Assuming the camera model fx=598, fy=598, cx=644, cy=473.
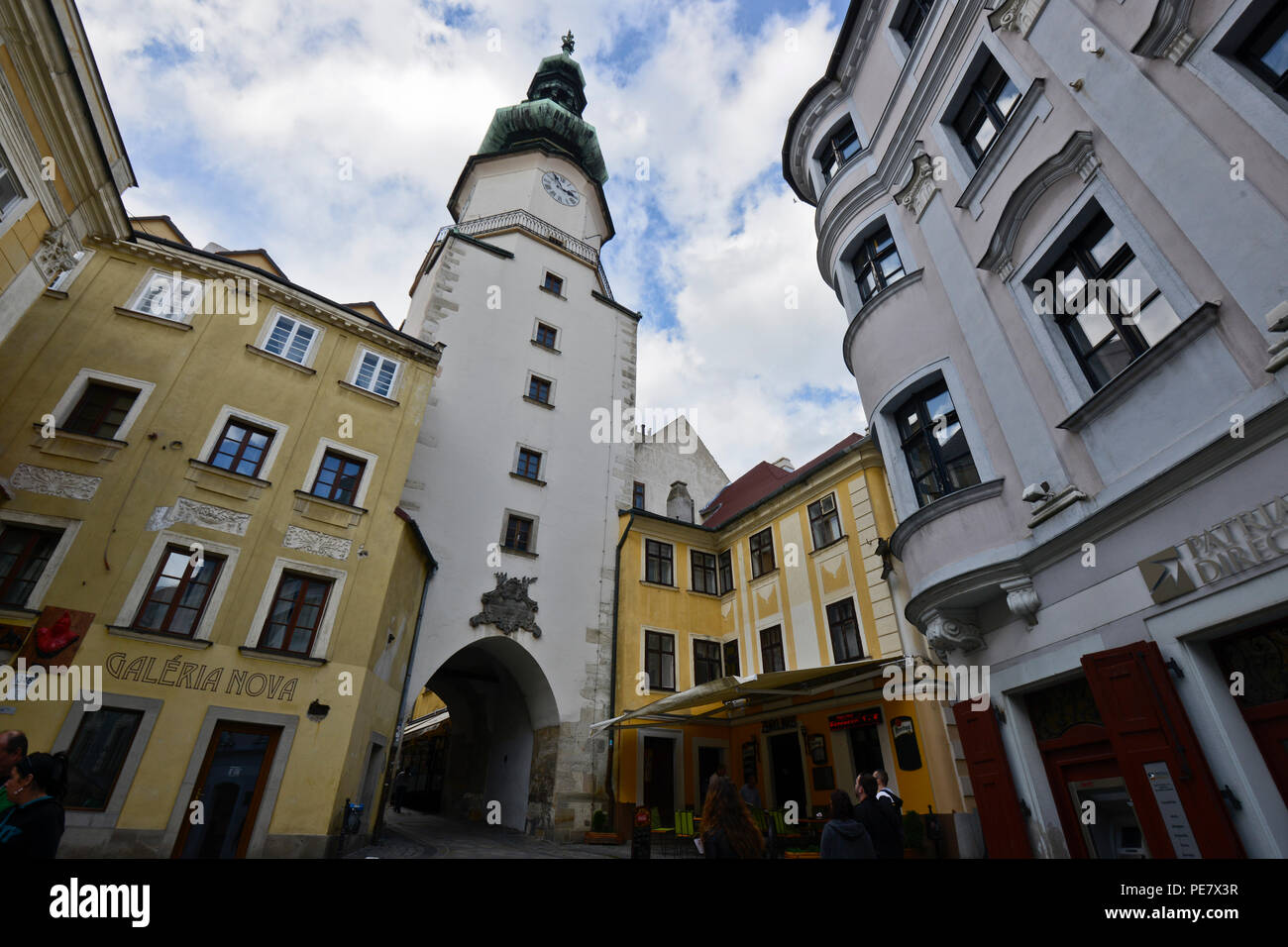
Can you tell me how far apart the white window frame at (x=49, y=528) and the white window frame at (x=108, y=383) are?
1868 millimetres

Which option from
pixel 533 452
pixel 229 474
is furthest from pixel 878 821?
pixel 533 452

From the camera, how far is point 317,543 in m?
12.8

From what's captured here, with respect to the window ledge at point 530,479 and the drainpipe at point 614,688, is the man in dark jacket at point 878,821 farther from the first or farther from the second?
the window ledge at point 530,479

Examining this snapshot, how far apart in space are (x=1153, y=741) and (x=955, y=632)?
2.64 meters

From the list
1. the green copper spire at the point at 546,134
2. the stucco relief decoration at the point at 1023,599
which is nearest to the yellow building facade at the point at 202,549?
the stucco relief decoration at the point at 1023,599

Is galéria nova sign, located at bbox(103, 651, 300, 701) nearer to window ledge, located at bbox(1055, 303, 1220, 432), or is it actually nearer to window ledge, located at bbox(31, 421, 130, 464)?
window ledge, located at bbox(31, 421, 130, 464)

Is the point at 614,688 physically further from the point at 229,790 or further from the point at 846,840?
the point at 846,840

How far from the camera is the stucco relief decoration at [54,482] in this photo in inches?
429

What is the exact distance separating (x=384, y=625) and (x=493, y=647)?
5713mm

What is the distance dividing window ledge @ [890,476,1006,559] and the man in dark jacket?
372 centimetres

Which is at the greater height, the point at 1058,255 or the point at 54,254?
the point at 54,254

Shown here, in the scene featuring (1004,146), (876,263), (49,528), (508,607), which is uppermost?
(876,263)

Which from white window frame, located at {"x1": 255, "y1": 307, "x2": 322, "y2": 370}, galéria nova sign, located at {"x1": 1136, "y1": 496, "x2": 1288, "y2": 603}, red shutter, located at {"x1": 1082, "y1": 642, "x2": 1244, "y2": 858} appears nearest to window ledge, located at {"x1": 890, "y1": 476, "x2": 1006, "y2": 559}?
galéria nova sign, located at {"x1": 1136, "y1": 496, "x2": 1288, "y2": 603}

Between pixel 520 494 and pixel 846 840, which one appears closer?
pixel 846 840
